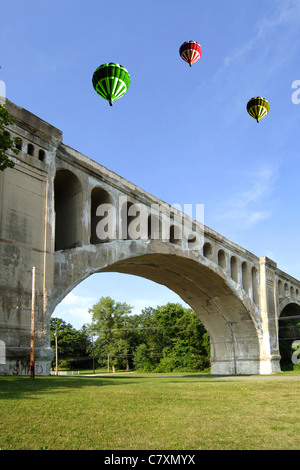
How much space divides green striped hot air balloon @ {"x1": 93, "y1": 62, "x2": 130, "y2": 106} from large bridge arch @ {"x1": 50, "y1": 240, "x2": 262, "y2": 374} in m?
7.89

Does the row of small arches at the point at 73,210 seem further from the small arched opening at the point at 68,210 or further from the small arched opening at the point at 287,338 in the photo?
the small arched opening at the point at 287,338

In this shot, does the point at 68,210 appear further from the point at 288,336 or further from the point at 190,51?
the point at 288,336

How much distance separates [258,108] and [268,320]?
22.4 metres

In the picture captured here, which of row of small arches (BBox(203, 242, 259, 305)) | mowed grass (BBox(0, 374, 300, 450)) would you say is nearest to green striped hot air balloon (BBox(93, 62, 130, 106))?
mowed grass (BBox(0, 374, 300, 450))

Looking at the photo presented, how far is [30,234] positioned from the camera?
19.8 metres

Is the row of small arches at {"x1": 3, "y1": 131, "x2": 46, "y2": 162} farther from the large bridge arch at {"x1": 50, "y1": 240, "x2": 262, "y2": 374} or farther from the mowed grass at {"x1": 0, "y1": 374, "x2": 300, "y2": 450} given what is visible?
the mowed grass at {"x1": 0, "y1": 374, "x2": 300, "y2": 450}

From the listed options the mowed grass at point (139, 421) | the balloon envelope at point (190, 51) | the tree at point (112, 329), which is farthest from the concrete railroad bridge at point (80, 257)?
the tree at point (112, 329)

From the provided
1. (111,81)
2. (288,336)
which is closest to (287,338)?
(288,336)

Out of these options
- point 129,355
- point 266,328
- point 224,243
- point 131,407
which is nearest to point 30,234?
point 131,407

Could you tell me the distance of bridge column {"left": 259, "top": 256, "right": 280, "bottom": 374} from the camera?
137ft

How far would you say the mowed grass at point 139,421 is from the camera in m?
6.65

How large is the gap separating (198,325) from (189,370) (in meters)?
7.04

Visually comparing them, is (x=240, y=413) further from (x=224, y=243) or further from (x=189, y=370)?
(x=189, y=370)

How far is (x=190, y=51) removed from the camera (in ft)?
83.1
